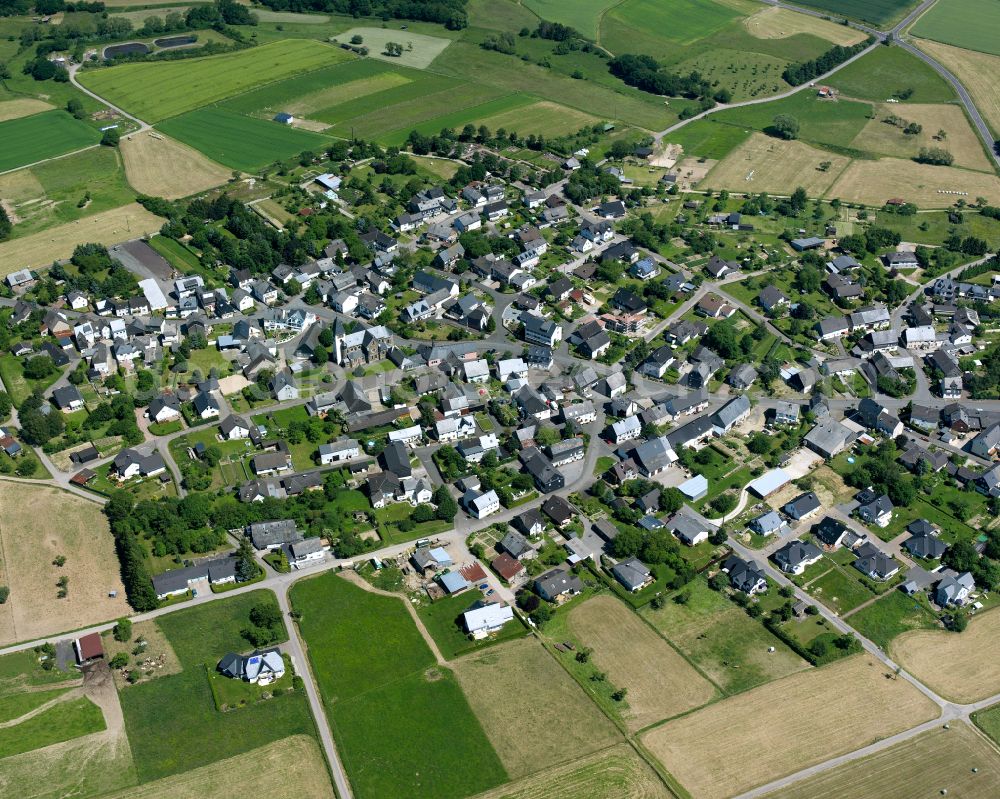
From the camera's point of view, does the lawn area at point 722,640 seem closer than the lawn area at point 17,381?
Yes

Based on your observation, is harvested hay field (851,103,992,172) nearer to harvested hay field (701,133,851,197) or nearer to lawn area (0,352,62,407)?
harvested hay field (701,133,851,197)

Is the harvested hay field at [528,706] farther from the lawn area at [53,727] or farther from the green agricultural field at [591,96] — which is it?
the green agricultural field at [591,96]

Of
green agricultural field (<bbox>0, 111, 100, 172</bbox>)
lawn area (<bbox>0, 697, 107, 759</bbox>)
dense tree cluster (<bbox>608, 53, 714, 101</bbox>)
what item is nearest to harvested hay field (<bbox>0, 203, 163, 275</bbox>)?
green agricultural field (<bbox>0, 111, 100, 172</bbox>)

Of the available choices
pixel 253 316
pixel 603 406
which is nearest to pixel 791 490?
pixel 603 406

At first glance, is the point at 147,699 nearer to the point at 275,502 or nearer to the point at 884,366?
the point at 275,502

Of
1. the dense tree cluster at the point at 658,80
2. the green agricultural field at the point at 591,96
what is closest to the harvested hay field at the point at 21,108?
the green agricultural field at the point at 591,96
